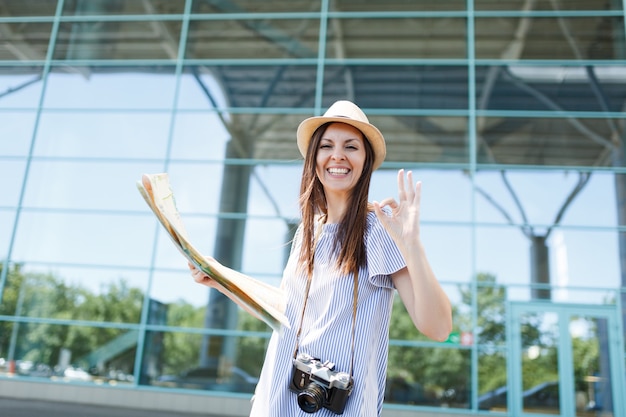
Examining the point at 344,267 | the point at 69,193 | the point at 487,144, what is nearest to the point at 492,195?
the point at 487,144

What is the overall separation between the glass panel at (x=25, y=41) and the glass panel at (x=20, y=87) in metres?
0.31

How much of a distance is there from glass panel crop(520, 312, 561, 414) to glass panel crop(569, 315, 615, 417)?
1.06 feet

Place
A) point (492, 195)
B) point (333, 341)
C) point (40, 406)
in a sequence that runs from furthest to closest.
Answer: point (492, 195), point (40, 406), point (333, 341)

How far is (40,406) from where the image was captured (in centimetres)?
949

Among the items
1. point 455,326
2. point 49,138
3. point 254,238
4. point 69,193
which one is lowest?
point 455,326

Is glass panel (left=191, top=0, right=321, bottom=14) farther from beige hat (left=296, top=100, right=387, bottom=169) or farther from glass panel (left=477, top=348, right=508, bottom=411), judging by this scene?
beige hat (left=296, top=100, right=387, bottom=169)

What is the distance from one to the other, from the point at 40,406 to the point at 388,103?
839 cm

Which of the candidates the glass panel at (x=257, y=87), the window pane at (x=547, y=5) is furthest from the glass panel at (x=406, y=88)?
the window pane at (x=547, y=5)

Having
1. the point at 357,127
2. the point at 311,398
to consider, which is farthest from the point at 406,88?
the point at 311,398

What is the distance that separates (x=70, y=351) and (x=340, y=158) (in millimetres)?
11058

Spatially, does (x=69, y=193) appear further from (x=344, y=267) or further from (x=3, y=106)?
(x=344, y=267)

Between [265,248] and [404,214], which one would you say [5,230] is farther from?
[404,214]

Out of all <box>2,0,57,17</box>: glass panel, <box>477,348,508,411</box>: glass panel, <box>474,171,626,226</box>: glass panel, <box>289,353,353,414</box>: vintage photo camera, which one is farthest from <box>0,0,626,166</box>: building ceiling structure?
<box>289,353,353,414</box>: vintage photo camera

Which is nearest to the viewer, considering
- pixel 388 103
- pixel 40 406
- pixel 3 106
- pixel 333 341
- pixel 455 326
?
pixel 333 341
